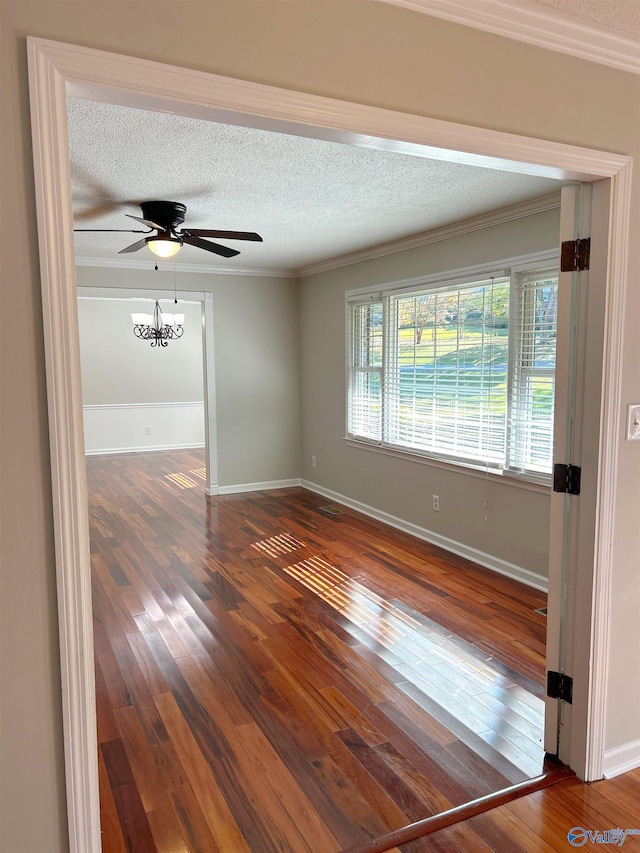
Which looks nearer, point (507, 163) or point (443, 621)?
point (507, 163)

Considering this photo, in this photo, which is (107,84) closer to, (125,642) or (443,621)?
(125,642)

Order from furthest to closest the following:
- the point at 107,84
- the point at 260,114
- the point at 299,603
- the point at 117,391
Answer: the point at 117,391 < the point at 299,603 < the point at 260,114 < the point at 107,84

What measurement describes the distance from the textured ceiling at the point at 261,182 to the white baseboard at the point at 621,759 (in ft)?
8.59

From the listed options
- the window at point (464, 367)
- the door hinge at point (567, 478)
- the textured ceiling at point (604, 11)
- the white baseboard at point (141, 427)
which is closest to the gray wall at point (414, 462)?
the window at point (464, 367)

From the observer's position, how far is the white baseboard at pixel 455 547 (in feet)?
13.3

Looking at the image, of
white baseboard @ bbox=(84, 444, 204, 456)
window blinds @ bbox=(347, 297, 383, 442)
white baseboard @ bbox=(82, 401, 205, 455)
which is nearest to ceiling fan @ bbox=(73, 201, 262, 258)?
window blinds @ bbox=(347, 297, 383, 442)

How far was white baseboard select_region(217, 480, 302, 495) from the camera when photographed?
22.4 ft

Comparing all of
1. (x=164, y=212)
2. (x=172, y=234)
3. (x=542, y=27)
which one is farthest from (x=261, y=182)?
(x=542, y=27)

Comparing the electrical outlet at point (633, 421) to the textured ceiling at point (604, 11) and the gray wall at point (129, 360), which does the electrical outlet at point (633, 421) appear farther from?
the gray wall at point (129, 360)

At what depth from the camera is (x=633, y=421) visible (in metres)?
2.09

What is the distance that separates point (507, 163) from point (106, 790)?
2.52 m

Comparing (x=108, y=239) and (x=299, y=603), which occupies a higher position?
(x=108, y=239)

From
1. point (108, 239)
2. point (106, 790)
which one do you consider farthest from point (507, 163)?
point (108, 239)

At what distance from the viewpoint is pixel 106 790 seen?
2156 millimetres
